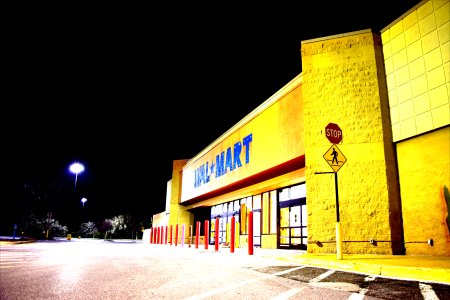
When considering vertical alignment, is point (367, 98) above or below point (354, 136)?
above

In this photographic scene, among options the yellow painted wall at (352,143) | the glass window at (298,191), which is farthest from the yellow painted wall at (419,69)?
the glass window at (298,191)

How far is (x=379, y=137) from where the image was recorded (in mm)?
10289

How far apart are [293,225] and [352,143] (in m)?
6.44

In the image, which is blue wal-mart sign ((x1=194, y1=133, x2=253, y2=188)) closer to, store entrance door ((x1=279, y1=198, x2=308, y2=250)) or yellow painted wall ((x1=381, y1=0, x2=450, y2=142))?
store entrance door ((x1=279, y1=198, x2=308, y2=250))

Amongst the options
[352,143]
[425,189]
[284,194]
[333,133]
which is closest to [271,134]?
[284,194]

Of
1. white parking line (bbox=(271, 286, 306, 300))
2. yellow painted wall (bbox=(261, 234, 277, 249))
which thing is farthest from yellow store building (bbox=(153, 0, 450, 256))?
yellow painted wall (bbox=(261, 234, 277, 249))

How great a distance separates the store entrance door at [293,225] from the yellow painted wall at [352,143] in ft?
14.0

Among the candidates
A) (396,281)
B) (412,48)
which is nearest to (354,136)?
(412,48)

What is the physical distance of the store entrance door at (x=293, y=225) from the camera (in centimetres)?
1488

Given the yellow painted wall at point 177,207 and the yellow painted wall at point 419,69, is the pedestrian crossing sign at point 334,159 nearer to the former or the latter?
the yellow painted wall at point 419,69

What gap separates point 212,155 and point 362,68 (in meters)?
13.3

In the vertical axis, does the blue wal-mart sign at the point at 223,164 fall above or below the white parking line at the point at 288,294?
above

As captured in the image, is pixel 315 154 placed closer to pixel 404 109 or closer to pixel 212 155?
pixel 404 109

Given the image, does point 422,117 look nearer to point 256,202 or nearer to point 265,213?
point 265,213
